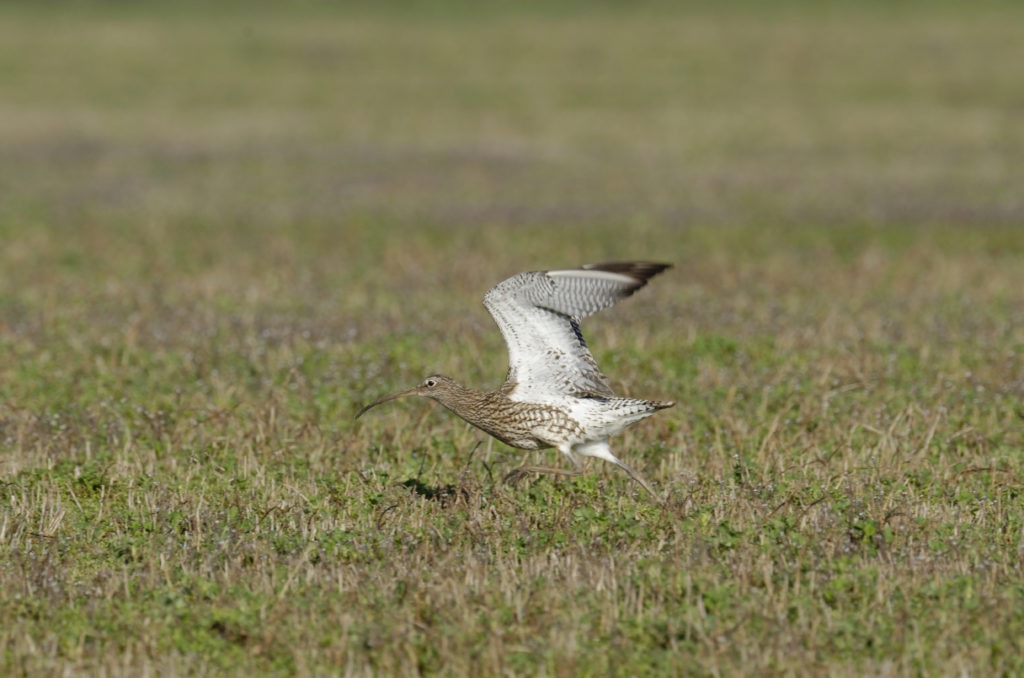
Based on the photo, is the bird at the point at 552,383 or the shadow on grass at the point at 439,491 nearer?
the shadow on grass at the point at 439,491

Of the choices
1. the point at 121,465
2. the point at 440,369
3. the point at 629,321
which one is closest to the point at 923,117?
the point at 629,321

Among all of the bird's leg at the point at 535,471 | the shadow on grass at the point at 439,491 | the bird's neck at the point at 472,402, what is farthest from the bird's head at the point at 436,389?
the bird's leg at the point at 535,471

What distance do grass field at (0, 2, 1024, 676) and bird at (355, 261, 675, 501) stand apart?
339 millimetres

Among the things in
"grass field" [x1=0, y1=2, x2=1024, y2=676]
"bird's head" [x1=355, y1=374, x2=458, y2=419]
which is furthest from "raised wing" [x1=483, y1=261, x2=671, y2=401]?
"grass field" [x1=0, y1=2, x2=1024, y2=676]

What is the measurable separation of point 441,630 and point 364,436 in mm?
4256

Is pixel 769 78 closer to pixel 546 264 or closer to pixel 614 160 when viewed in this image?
pixel 614 160

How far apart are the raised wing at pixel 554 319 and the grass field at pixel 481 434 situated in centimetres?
66

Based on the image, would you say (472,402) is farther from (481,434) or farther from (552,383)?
(481,434)

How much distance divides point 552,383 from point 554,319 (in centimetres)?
41

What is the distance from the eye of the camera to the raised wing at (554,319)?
8898 millimetres

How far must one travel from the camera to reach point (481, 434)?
433 inches

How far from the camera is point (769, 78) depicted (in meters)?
54.5

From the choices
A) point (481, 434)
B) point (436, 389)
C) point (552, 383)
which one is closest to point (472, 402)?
point (436, 389)

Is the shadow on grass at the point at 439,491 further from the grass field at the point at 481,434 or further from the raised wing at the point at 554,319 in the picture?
the raised wing at the point at 554,319
